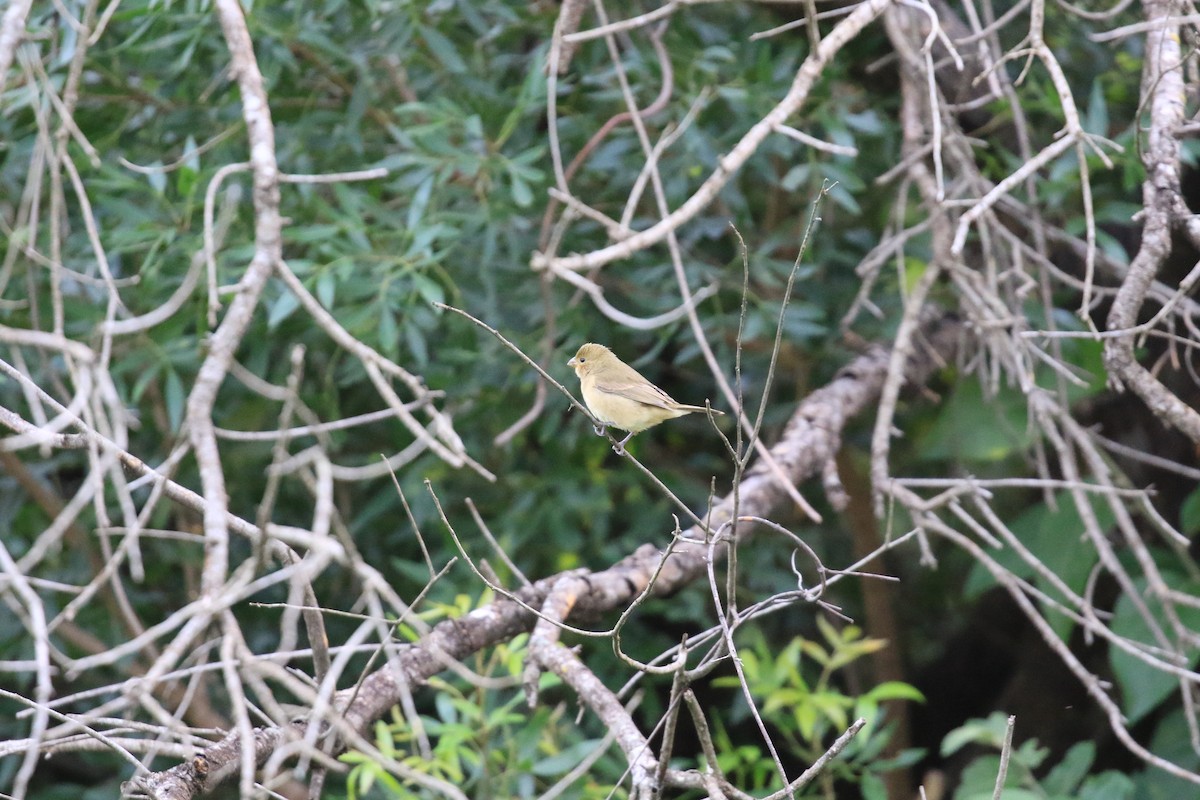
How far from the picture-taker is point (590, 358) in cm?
411

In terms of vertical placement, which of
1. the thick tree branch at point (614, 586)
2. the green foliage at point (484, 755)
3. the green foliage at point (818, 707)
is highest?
the thick tree branch at point (614, 586)

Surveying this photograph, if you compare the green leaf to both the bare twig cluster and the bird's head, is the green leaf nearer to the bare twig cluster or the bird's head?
the bare twig cluster

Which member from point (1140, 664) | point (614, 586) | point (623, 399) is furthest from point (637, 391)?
point (1140, 664)

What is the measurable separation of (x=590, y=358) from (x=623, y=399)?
28 cm

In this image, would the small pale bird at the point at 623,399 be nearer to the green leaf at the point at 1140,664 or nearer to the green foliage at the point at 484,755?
the green foliage at the point at 484,755

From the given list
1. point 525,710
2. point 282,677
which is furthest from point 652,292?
point 282,677

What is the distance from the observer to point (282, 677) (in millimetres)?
1552

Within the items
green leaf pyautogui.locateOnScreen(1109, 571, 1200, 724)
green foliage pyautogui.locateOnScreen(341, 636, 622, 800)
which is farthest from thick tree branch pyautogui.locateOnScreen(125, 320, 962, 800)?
green leaf pyautogui.locateOnScreen(1109, 571, 1200, 724)

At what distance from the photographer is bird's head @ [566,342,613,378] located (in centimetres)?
408

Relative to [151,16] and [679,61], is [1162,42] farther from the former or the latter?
[151,16]

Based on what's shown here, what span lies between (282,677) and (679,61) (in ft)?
10.5

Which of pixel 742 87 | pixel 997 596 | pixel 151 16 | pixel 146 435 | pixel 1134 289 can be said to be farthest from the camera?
pixel 997 596

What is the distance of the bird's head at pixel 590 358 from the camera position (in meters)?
4.08

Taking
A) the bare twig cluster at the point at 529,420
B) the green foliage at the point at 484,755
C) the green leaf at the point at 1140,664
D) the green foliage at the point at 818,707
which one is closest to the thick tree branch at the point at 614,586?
the bare twig cluster at the point at 529,420
